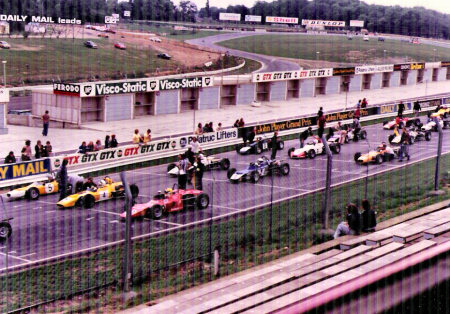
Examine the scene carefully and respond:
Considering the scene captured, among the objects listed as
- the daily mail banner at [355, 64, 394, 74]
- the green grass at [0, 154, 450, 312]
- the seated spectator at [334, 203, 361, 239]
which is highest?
the daily mail banner at [355, 64, 394, 74]

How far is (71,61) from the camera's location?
175 ft

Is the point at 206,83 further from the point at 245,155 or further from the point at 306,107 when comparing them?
the point at 245,155

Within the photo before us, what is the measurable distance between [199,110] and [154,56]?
26776mm

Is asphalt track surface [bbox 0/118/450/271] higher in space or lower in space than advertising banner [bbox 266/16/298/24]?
lower

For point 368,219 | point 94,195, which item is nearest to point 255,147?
point 94,195

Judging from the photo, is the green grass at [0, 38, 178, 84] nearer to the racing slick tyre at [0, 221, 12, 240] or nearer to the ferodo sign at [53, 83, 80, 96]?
the ferodo sign at [53, 83, 80, 96]

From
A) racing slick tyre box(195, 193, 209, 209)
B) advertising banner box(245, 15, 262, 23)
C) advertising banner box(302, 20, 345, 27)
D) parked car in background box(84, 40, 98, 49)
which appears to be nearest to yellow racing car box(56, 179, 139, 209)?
racing slick tyre box(195, 193, 209, 209)

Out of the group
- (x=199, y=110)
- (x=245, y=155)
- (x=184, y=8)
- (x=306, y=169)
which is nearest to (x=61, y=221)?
(x=306, y=169)

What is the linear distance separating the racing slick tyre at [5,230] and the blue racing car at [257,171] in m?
7.18

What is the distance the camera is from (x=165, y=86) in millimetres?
33469

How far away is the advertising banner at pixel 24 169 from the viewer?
682 inches

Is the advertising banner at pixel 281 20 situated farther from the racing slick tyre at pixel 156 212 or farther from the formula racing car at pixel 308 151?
the racing slick tyre at pixel 156 212

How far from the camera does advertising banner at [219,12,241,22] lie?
2734 inches

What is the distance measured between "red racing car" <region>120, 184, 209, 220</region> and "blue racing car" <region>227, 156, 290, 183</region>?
3.06 meters
